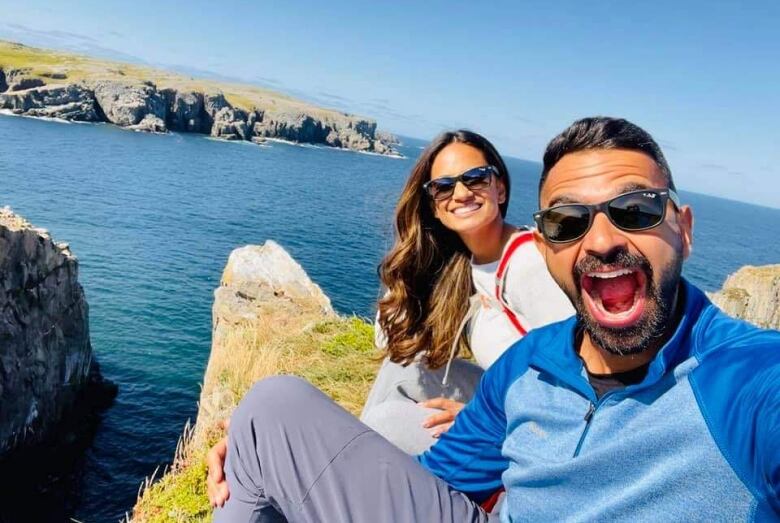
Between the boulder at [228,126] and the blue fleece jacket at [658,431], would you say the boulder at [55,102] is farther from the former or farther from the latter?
the blue fleece jacket at [658,431]

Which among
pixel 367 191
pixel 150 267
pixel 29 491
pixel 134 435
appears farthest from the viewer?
pixel 367 191

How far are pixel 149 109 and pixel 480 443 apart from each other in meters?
126

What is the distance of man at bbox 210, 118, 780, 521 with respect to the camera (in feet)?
6.07

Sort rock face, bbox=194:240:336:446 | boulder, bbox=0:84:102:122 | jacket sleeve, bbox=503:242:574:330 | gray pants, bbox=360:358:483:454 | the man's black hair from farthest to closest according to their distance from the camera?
boulder, bbox=0:84:102:122 → rock face, bbox=194:240:336:446 → gray pants, bbox=360:358:483:454 → jacket sleeve, bbox=503:242:574:330 → the man's black hair

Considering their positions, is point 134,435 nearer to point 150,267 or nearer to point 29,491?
point 29,491

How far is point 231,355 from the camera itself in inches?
360

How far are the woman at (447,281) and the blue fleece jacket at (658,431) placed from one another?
1.29 m

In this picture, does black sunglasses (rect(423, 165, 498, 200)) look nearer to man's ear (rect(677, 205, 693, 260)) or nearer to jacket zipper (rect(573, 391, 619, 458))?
man's ear (rect(677, 205, 693, 260))

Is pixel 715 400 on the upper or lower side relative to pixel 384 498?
upper

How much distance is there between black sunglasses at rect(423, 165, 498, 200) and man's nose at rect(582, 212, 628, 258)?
2276 mm

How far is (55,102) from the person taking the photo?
4146 inches

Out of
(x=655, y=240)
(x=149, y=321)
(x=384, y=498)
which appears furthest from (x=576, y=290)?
(x=149, y=321)

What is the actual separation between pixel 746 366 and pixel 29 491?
22.5 metres

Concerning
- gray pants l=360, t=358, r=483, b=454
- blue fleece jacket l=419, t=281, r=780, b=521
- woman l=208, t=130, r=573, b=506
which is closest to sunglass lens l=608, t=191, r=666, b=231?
blue fleece jacket l=419, t=281, r=780, b=521
